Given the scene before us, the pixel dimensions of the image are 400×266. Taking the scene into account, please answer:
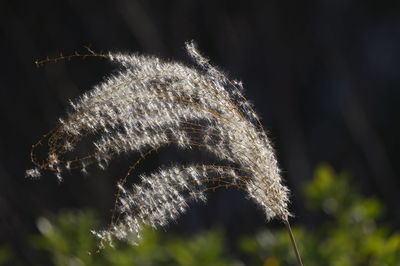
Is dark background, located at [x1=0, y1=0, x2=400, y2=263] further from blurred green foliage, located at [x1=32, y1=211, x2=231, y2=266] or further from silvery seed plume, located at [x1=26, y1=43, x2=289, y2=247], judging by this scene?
silvery seed plume, located at [x1=26, y1=43, x2=289, y2=247]

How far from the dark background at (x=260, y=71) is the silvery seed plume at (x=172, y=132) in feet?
15.2

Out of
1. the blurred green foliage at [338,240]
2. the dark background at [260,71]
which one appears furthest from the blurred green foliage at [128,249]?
the dark background at [260,71]

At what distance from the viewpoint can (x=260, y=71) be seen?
6.46m

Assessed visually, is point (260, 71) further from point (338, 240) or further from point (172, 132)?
point (172, 132)

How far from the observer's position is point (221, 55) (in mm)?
6508

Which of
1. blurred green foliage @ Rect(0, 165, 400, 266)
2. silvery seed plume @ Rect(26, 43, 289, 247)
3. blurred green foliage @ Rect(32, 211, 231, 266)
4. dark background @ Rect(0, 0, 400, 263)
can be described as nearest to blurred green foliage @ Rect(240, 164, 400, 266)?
blurred green foliage @ Rect(0, 165, 400, 266)

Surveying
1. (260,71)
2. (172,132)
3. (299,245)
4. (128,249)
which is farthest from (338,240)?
(260,71)

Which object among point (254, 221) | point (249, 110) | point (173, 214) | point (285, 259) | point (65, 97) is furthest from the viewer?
point (65, 97)

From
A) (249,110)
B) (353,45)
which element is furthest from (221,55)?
(249,110)

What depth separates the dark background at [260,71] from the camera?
618cm

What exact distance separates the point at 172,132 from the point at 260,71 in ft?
16.8

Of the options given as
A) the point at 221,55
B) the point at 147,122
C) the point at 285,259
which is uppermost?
the point at 221,55

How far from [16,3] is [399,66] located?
3882mm

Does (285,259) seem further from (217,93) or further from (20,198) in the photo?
(20,198)
